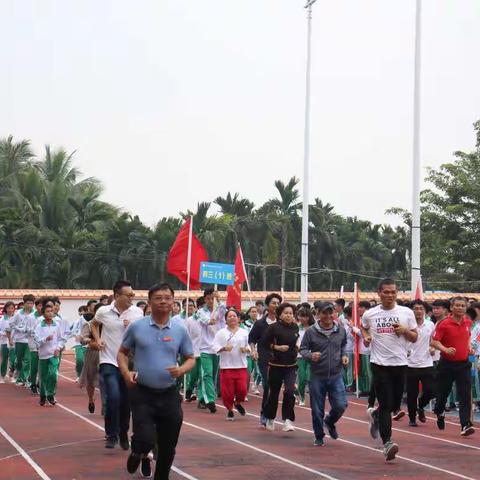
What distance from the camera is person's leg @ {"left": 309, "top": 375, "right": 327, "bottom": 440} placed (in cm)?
1287

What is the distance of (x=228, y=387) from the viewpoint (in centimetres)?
1630

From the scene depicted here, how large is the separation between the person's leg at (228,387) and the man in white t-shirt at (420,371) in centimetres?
262

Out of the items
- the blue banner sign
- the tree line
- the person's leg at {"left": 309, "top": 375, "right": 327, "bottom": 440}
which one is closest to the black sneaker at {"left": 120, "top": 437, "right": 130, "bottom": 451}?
the person's leg at {"left": 309, "top": 375, "right": 327, "bottom": 440}

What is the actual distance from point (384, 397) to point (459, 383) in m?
2.82

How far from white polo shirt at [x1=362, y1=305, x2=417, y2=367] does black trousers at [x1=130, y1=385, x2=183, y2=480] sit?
367 cm

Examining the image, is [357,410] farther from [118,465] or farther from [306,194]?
[306,194]

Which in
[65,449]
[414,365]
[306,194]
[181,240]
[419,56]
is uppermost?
[419,56]

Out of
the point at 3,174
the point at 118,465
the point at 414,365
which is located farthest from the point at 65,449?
the point at 3,174

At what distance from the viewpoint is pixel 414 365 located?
15.8 m

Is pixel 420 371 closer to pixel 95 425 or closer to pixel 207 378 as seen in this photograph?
pixel 207 378

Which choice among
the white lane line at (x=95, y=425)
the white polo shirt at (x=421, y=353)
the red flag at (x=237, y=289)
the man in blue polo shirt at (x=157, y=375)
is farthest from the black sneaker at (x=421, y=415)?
the red flag at (x=237, y=289)

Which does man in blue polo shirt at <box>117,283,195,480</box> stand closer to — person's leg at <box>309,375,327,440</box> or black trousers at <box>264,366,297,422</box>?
person's leg at <box>309,375,327,440</box>

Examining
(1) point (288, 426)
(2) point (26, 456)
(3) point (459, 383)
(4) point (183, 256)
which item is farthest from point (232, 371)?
(4) point (183, 256)

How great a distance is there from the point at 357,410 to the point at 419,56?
13.2m
